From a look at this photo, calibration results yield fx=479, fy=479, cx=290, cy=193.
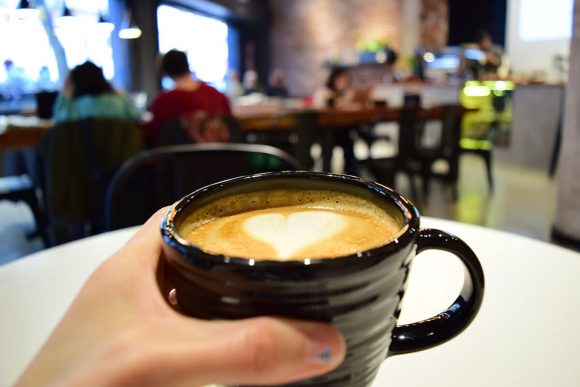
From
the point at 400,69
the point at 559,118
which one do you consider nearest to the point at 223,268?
the point at 559,118

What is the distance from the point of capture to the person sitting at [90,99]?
9.37 feet

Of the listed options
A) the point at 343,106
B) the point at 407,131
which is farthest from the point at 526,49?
the point at 407,131

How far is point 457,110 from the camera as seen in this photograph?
4.72 m

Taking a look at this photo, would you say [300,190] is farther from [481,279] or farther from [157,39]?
[157,39]

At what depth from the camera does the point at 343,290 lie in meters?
0.30

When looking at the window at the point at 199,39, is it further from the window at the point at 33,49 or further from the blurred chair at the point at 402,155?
the blurred chair at the point at 402,155

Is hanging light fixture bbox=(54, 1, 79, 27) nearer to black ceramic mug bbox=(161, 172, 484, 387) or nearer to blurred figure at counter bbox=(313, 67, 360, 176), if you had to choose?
blurred figure at counter bbox=(313, 67, 360, 176)

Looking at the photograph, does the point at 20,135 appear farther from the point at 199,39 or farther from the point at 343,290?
the point at 199,39

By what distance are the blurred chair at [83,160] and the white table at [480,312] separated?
6.48 ft

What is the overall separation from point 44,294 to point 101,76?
2635mm

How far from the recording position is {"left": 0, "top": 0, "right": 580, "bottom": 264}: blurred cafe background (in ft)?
8.73

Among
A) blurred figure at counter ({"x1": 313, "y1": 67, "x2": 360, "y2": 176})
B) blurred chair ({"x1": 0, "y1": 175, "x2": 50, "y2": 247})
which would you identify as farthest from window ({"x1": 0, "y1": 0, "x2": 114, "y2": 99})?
blurred chair ({"x1": 0, "y1": 175, "x2": 50, "y2": 247})

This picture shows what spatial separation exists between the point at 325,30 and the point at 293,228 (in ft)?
44.1

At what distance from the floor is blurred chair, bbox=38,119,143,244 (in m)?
0.97
